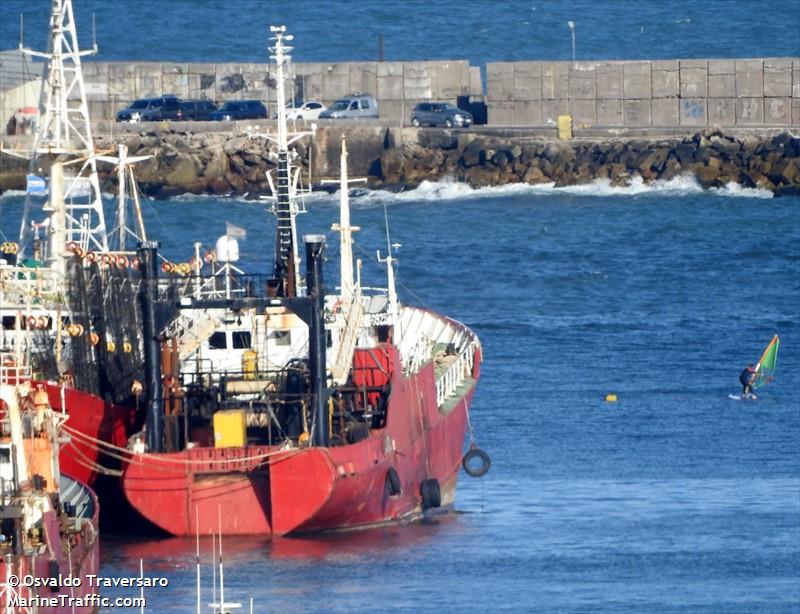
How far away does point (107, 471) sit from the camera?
97.1 feet

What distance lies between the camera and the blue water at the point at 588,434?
27.3 metres

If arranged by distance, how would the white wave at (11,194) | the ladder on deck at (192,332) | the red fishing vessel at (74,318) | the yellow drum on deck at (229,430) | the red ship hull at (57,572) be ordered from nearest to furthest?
the red ship hull at (57,572), the yellow drum on deck at (229,430), the red fishing vessel at (74,318), the ladder on deck at (192,332), the white wave at (11,194)

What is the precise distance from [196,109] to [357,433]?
51.4 m

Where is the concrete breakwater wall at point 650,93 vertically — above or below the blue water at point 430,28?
above

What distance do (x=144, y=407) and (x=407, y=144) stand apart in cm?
4556

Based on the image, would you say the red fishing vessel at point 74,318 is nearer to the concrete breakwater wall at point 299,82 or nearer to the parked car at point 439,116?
the parked car at point 439,116

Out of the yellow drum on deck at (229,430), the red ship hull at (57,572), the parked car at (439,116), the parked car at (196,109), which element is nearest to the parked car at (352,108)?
the parked car at (439,116)

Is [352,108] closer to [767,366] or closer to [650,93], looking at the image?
[650,93]

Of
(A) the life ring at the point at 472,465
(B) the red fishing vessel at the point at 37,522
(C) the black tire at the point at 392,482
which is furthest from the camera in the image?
(A) the life ring at the point at 472,465

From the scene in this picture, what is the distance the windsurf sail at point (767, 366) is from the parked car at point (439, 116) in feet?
120

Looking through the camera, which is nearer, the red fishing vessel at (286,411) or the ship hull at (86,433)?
A: the red fishing vessel at (286,411)

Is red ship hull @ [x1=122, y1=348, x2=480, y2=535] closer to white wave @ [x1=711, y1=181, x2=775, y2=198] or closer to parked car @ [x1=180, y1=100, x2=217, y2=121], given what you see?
white wave @ [x1=711, y1=181, x2=775, y2=198]

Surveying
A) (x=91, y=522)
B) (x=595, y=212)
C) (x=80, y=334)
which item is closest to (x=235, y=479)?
(x=80, y=334)

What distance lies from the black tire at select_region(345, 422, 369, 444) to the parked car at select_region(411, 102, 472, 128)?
48.1m
